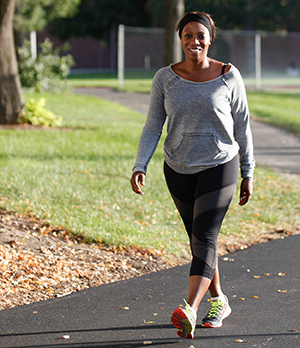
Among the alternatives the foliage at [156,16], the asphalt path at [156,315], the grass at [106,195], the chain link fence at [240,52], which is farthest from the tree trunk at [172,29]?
the foliage at [156,16]

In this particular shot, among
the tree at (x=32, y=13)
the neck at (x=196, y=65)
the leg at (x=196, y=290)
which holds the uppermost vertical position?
the tree at (x=32, y=13)

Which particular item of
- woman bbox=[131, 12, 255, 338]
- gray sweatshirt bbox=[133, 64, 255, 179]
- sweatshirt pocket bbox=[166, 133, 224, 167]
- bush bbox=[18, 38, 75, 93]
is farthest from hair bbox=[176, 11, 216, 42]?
bush bbox=[18, 38, 75, 93]

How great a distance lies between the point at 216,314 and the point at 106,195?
3381mm

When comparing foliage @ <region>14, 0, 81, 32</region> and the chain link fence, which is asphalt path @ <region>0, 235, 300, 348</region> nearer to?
foliage @ <region>14, 0, 81, 32</region>

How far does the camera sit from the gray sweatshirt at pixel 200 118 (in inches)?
126

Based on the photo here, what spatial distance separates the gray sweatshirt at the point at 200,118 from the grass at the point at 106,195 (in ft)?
6.93

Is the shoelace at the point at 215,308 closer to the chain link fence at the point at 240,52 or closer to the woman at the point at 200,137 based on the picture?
the woman at the point at 200,137

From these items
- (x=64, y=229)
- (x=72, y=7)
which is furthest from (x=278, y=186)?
(x=72, y=7)

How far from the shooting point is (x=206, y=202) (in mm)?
3283

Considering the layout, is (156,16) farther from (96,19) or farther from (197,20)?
(197,20)

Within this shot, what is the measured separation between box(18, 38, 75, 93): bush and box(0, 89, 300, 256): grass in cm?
987

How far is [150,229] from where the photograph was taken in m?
5.83

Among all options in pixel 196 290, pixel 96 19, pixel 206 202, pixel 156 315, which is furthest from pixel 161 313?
pixel 96 19

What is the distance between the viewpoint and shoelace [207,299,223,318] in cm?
359
